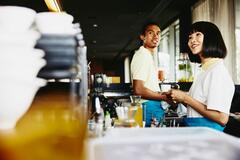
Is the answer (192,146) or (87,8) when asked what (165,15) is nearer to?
(87,8)

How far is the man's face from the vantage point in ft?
8.26

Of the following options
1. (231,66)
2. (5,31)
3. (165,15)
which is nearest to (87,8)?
(165,15)

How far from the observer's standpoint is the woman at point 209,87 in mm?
1535

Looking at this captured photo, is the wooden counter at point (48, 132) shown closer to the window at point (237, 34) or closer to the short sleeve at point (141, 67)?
the short sleeve at point (141, 67)

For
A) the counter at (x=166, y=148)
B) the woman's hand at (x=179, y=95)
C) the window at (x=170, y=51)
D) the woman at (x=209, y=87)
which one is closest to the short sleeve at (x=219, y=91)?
the woman at (x=209, y=87)

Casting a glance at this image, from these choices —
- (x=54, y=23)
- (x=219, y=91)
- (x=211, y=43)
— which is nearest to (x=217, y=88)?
(x=219, y=91)

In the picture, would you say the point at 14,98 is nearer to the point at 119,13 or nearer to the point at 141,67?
the point at 141,67

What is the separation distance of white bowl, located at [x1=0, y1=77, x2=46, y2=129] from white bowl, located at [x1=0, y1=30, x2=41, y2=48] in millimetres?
69

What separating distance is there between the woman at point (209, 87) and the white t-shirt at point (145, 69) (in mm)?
542

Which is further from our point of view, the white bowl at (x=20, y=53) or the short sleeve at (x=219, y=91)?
the short sleeve at (x=219, y=91)

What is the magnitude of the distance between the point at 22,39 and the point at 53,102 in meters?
0.15

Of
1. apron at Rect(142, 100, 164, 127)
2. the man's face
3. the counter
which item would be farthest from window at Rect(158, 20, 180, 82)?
the counter

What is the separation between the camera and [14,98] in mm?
625

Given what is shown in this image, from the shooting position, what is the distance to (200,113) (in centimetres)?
160
